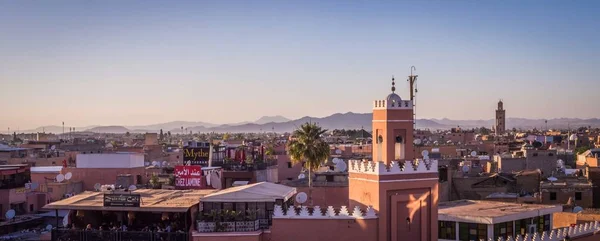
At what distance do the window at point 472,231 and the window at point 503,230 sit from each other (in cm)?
44

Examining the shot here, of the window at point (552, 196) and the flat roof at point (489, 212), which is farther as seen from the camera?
the window at point (552, 196)

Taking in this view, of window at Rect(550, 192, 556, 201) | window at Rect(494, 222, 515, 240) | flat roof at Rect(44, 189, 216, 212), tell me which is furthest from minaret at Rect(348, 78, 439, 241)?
window at Rect(550, 192, 556, 201)

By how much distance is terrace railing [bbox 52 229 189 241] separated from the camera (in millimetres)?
23906

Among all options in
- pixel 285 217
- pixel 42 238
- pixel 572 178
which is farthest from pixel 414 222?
pixel 572 178

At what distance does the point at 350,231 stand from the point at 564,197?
17.8 metres

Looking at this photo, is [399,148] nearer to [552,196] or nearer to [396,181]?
[396,181]

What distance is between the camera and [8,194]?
3412 cm

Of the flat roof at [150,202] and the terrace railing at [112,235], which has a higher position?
the flat roof at [150,202]

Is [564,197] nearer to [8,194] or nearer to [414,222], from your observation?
[414,222]

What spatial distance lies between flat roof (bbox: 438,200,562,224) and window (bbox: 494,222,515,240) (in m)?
0.20

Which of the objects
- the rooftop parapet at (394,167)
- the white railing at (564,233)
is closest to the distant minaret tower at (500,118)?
the white railing at (564,233)

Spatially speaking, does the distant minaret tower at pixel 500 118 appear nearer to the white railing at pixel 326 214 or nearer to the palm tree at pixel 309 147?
the palm tree at pixel 309 147

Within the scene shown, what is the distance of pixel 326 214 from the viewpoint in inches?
914

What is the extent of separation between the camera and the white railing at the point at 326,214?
22.9 meters
